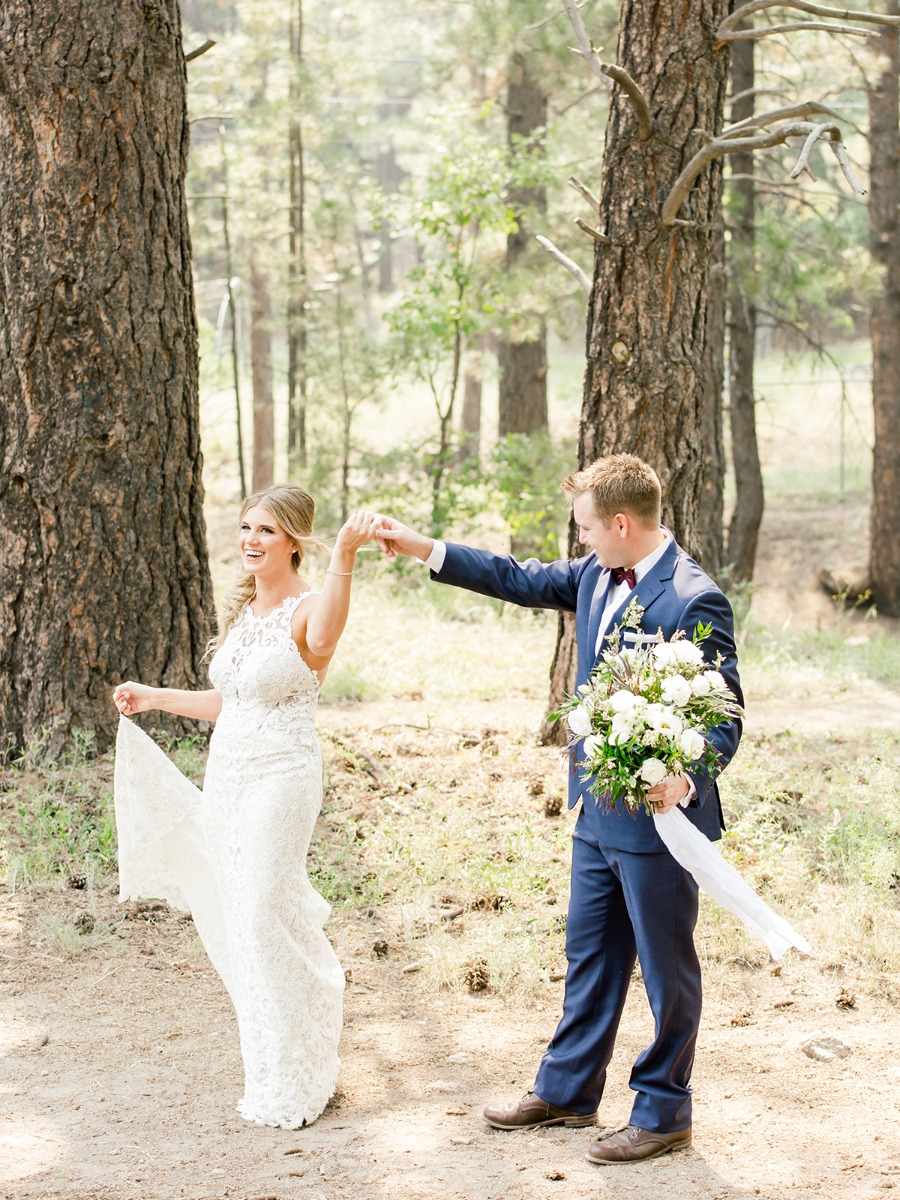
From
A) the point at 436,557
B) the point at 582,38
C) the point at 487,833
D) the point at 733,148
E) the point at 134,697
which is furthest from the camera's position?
the point at 582,38

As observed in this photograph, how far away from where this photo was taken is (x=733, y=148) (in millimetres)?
6383

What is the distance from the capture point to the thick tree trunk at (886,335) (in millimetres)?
15219

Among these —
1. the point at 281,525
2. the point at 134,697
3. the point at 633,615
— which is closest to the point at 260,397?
the point at 134,697

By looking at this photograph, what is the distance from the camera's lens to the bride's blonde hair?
168 inches

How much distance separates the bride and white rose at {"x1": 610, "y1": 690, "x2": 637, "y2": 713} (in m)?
0.99

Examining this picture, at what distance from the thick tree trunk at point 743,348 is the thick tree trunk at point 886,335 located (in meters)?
1.74

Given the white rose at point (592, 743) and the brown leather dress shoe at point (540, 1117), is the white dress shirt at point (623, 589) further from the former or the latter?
the brown leather dress shoe at point (540, 1117)

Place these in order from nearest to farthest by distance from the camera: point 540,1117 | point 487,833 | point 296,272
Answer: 1. point 540,1117
2. point 487,833
3. point 296,272

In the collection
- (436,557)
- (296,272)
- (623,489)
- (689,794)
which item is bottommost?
(689,794)

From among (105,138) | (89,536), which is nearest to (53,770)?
(89,536)

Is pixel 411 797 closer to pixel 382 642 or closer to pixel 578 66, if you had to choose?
pixel 382 642

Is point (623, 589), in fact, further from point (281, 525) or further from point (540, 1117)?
point (540, 1117)

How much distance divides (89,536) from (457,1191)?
4.45 meters

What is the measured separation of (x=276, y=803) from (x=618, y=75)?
424cm
